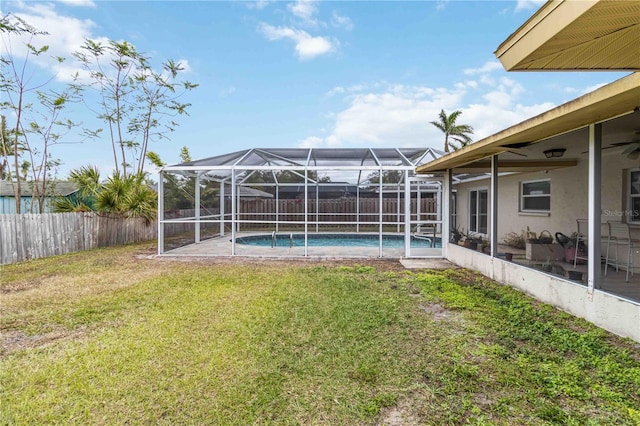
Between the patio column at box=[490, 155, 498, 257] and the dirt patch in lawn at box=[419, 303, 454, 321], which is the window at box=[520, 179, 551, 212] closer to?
the patio column at box=[490, 155, 498, 257]

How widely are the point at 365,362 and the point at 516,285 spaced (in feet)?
12.5

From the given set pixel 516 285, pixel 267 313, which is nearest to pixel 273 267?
pixel 267 313

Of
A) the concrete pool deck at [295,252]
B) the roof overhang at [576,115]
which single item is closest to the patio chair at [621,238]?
the roof overhang at [576,115]

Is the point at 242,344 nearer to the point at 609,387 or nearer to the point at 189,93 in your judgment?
the point at 609,387

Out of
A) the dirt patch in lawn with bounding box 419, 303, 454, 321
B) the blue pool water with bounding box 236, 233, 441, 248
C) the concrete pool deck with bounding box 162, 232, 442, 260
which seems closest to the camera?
the dirt patch in lawn with bounding box 419, 303, 454, 321

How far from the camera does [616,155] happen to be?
6320 millimetres

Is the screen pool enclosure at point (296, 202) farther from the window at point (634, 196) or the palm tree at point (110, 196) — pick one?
the window at point (634, 196)

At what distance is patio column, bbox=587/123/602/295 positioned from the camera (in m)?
3.85

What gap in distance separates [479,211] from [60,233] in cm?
1335

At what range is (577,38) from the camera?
2.17m

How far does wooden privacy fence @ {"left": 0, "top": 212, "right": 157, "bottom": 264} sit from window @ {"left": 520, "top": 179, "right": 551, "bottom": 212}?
41.4 feet

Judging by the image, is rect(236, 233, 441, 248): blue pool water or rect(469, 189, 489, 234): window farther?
rect(236, 233, 441, 248): blue pool water

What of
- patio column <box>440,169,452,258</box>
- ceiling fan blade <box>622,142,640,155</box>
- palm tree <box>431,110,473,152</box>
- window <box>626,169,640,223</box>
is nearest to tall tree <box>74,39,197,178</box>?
patio column <box>440,169,452,258</box>

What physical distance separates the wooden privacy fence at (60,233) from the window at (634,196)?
12.7 meters
